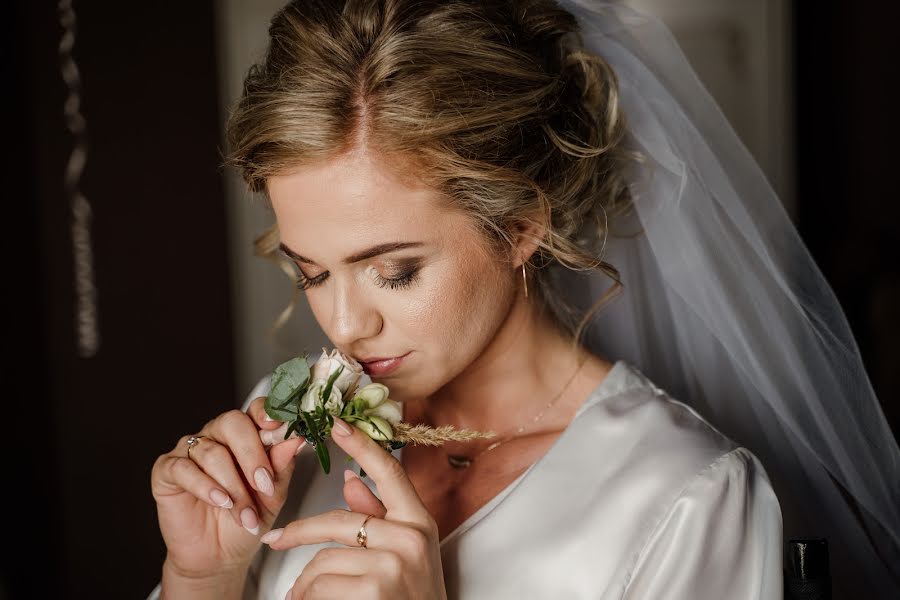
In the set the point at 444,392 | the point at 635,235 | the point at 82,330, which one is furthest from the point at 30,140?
the point at 635,235

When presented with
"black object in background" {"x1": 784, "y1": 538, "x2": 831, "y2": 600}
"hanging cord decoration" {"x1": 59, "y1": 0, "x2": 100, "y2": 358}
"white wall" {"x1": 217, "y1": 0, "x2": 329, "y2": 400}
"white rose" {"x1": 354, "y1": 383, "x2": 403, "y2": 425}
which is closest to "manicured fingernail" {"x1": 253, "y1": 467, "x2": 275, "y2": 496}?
"white rose" {"x1": 354, "y1": 383, "x2": 403, "y2": 425}

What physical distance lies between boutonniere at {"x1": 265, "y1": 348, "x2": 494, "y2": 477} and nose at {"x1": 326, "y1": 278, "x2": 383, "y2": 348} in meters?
0.04

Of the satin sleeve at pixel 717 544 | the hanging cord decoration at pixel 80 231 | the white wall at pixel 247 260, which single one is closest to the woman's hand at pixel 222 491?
the satin sleeve at pixel 717 544

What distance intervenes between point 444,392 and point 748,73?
3468mm

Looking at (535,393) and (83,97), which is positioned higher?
(83,97)

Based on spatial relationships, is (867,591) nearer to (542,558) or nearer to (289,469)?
(542,558)

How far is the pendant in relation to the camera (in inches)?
72.9

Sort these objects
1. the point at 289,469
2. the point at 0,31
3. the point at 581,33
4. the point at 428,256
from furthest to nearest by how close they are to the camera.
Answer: the point at 0,31 → the point at 581,33 → the point at 289,469 → the point at 428,256

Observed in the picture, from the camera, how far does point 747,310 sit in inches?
66.7

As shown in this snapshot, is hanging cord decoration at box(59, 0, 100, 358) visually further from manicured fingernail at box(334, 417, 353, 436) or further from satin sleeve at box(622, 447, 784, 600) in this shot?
satin sleeve at box(622, 447, 784, 600)

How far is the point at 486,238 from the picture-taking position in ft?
5.12

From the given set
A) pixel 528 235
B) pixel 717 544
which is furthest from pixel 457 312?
pixel 717 544

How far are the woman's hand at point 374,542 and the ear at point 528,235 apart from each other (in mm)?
464

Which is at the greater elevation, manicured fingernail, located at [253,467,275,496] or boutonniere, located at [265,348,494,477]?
boutonniere, located at [265,348,494,477]
